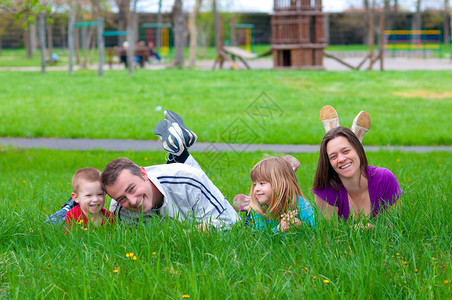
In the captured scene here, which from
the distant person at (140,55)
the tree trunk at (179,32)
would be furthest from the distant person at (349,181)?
the distant person at (140,55)

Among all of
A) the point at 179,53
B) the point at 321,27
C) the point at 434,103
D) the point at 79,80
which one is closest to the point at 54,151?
the point at 434,103

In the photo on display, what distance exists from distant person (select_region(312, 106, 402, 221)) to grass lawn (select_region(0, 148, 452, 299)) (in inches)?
7.7

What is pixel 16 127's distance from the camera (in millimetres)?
10680

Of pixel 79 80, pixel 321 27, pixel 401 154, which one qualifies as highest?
pixel 321 27

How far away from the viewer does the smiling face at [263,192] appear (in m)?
3.97

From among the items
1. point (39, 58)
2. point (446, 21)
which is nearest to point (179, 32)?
point (39, 58)

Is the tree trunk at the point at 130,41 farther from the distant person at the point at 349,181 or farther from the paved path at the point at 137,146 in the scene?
the distant person at the point at 349,181

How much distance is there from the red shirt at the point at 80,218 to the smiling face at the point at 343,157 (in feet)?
5.21

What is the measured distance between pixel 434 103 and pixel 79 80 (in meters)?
10.9

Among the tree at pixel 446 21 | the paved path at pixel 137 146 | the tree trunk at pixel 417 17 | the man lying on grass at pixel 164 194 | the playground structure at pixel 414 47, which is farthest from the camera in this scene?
the tree trunk at pixel 417 17

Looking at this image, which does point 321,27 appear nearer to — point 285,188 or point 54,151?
point 54,151

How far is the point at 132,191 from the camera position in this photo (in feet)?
12.6

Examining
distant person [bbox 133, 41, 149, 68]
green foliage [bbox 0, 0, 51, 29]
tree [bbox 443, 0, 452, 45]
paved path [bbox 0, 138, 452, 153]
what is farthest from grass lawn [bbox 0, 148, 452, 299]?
tree [bbox 443, 0, 452, 45]

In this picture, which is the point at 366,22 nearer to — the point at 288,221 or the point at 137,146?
the point at 137,146
